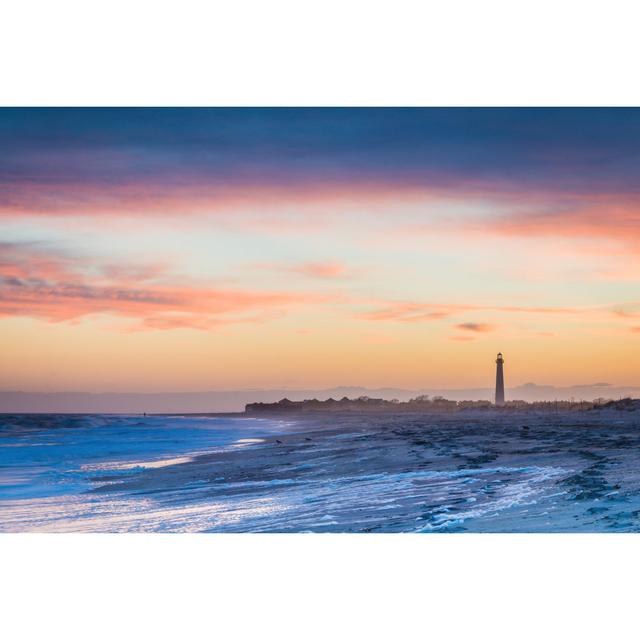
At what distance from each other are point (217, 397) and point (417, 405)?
7.52 ft

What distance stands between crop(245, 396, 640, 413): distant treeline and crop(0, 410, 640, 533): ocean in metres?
0.41

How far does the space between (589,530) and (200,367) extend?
4059 millimetres

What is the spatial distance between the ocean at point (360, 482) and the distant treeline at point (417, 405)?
41 cm

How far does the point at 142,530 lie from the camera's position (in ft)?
18.1

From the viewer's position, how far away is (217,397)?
309 inches

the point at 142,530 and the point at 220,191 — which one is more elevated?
the point at 220,191
